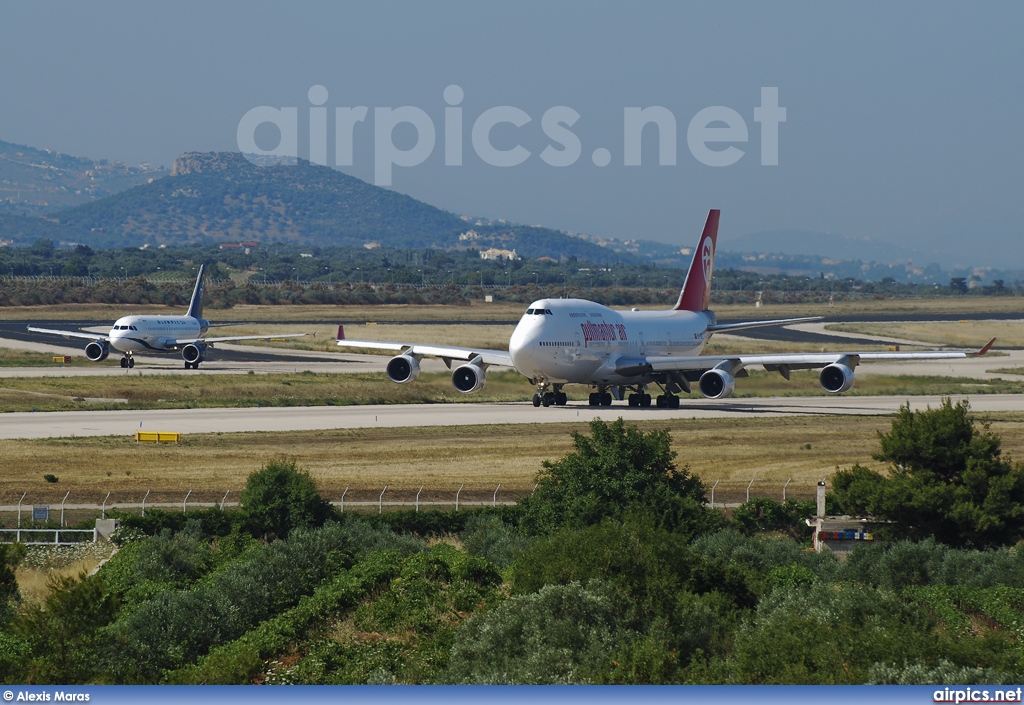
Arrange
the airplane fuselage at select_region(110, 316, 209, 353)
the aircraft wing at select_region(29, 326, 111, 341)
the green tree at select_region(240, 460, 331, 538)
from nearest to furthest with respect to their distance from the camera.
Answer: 1. the green tree at select_region(240, 460, 331, 538)
2. the airplane fuselage at select_region(110, 316, 209, 353)
3. the aircraft wing at select_region(29, 326, 111, 341)

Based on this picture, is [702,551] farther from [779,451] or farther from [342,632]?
[779,451]

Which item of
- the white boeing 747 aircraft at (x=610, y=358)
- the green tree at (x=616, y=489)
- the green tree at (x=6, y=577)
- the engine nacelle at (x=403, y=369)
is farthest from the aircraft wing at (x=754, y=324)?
the green tree at (x=6, y=577)

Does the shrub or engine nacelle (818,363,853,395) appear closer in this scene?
the shrub

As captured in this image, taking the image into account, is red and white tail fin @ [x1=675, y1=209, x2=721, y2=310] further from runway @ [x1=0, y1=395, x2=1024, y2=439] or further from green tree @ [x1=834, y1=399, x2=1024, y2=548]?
green tree @ [x1=834, y1=399, x2=1024, y2=548]

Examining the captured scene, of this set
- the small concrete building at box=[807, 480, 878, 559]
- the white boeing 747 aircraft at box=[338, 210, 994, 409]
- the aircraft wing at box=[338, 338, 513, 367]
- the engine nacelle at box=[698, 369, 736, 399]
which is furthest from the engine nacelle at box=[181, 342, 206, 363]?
the small concrete building at box=[807, 480, 878, 559]

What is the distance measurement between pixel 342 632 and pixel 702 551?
9.94 metres

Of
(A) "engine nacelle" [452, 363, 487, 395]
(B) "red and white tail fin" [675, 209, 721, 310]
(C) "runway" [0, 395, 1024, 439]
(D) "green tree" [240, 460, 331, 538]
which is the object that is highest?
(B) "red and white tail fin" [675, 209, 721, 310]

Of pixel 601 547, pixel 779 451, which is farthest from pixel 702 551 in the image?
pixel 779 451

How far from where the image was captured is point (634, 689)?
29.1ft

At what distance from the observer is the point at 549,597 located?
797 inches

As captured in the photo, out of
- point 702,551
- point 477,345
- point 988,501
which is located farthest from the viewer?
point 477,345

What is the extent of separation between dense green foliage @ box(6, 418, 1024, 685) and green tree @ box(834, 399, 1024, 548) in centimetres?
12

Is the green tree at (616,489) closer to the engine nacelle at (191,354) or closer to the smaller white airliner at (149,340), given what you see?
the smaller white airliner at (149,340)

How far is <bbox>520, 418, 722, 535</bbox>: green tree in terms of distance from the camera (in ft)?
107
